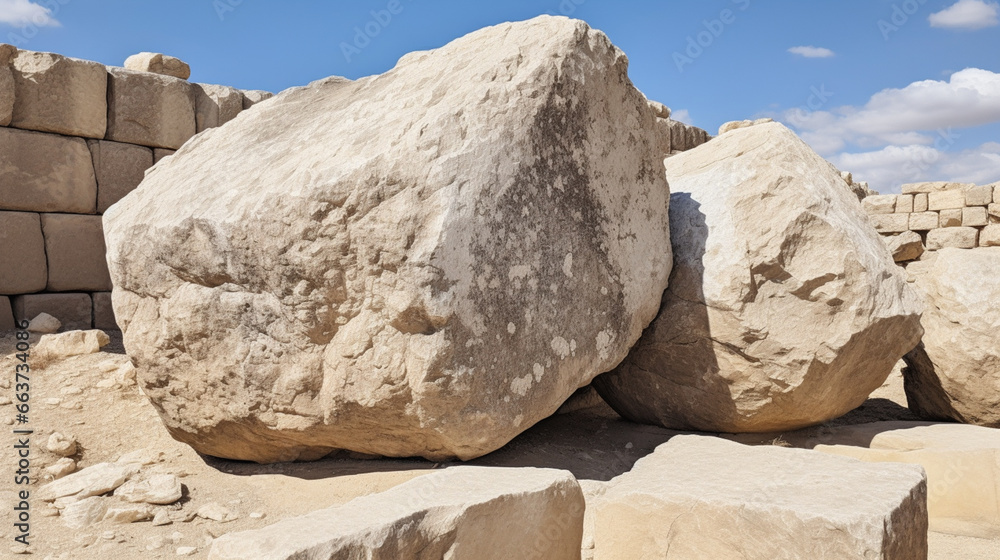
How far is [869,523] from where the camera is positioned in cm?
191

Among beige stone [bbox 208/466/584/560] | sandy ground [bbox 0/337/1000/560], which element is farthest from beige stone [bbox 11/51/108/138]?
beige stone [bbox 208/466/584/560]

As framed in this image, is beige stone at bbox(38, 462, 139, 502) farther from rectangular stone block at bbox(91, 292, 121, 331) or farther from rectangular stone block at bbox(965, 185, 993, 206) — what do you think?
rectangular stone block at bbox(965, 185, 993, 206)

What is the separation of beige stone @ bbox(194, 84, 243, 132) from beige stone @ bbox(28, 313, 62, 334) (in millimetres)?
1801

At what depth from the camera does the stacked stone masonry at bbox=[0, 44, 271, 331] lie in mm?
4984

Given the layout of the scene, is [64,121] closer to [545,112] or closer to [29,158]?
[29,158]

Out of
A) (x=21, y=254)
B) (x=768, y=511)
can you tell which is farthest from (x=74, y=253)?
(x=768, y=511)

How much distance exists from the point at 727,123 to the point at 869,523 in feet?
29.4

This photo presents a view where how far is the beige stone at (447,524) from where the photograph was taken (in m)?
1.78

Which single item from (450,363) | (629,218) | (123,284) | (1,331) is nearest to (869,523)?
(450,363)

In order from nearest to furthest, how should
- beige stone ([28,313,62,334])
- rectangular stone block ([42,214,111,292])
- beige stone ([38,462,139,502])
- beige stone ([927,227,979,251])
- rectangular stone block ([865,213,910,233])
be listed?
beige stone ([38,462,139,502])
beige stone ([28,313,62,334])
rectangular stone block ([42,214,111,292])
beige stone ([927,227,979,251])
rectangular stone block ([865,213,910,233])

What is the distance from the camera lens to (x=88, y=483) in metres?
2.74

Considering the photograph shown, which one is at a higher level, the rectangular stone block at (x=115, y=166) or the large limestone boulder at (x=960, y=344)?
the rectangular stone block at (x=115, y=166)

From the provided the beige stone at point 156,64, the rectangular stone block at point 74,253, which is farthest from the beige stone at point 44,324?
the beige stone at point 156,64

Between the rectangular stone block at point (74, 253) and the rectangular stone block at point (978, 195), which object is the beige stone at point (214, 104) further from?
the rectangular stone block at point (978, 195)
